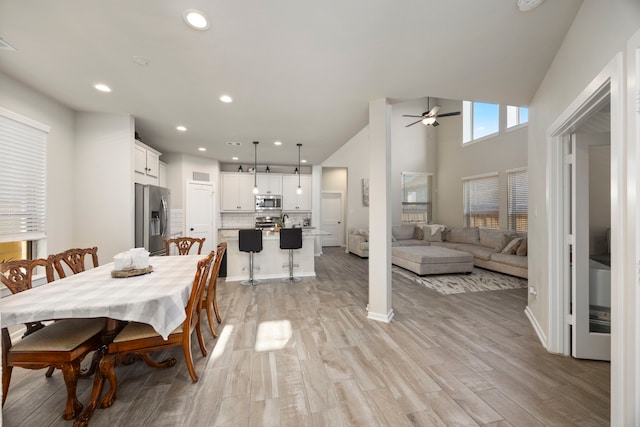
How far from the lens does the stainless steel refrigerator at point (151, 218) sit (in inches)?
144

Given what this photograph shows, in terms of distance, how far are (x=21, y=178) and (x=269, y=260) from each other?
10.9ft

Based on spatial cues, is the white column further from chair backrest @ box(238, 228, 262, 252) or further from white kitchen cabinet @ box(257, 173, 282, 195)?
white kitchen cabinet @ box(257, 173, 282, 195)

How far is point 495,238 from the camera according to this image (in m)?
5.93

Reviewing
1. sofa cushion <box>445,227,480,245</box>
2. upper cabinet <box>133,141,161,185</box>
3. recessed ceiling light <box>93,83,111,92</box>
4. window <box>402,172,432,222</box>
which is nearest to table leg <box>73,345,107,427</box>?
recessed ceiling light <box>93,83,111,92</box>

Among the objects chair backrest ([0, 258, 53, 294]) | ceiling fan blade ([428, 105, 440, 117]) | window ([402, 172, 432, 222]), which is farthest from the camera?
window ([402, 172, 432, 222])

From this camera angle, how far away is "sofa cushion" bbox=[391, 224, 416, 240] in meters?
7.64

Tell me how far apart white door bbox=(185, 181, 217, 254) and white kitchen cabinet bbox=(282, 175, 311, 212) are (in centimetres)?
184

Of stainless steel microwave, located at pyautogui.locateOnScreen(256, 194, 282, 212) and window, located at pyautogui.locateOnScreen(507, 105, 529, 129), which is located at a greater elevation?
window, located at pyautogui.locateOnScreen(507, 105, 529, 129)

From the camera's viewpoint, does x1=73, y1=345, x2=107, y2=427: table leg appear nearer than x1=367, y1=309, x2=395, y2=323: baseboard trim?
Yes

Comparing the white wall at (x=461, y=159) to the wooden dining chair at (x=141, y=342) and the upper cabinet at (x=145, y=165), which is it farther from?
the upper cabinet at (x=145, y=165)

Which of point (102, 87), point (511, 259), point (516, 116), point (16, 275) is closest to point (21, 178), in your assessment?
point (102, 87)

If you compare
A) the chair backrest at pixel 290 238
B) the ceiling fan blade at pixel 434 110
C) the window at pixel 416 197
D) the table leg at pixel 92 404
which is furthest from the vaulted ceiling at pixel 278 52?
the window at pixel 416 197

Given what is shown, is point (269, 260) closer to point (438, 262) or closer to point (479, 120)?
point (438, 262)

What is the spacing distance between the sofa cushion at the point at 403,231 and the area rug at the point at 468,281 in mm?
2221
